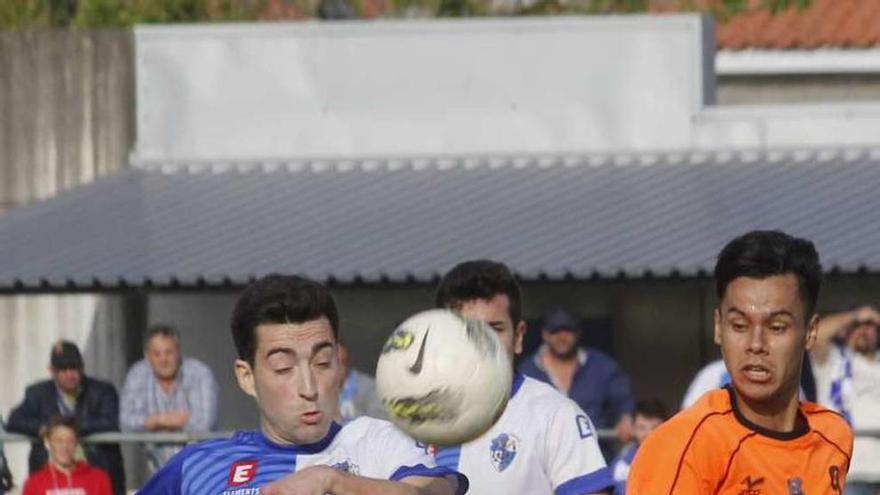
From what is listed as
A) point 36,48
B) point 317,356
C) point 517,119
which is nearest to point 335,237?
point 517,119

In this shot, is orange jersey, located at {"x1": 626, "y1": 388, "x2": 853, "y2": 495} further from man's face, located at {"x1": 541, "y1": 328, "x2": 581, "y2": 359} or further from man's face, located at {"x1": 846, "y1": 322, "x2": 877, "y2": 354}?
man's face, located at {"x1": 541, "y1": 328, "x2": 581, "y2": 359}

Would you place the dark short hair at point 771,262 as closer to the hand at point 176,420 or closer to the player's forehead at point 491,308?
the player's forehead at point 491,308

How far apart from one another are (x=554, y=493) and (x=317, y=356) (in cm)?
210

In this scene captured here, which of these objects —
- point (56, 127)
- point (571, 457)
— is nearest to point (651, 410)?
point (571, 457)

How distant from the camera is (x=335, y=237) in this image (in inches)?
652

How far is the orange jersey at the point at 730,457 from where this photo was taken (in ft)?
19.0

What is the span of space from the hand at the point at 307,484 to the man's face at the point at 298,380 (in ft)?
2.07

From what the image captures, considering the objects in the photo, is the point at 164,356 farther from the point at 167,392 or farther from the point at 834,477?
the point at 834,477

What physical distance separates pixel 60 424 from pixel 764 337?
775 centimetres

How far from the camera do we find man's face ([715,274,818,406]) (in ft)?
19.3

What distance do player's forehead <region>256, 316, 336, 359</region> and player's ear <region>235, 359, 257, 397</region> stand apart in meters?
0.08

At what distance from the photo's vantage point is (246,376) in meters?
6.18

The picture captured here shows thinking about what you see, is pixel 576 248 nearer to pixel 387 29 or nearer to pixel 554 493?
pixel 387 29

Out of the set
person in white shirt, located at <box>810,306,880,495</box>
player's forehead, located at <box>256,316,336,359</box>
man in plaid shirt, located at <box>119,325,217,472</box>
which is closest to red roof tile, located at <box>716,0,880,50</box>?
person in white shirt, located at <box>810,306,880,495</box>
